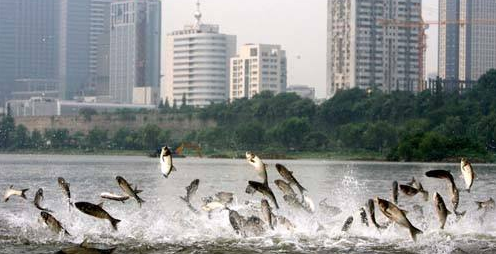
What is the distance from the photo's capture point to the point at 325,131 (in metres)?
157

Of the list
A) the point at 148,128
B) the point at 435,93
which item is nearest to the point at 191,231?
the point at 435,93

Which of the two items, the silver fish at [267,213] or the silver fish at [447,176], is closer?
the silver fish at [447,176]

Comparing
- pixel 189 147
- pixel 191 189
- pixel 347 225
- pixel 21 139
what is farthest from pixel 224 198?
pixel 21 139

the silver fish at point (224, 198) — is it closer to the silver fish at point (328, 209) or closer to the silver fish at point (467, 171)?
the silver fish at point (328, 209)

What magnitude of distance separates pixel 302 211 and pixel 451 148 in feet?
299

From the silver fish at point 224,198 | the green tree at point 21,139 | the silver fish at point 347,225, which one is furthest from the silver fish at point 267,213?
the green tree at point 21,139

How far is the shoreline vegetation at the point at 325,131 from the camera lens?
415 ft

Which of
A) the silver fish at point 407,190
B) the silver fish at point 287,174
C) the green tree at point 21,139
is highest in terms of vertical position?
the silver fish at point 287,174

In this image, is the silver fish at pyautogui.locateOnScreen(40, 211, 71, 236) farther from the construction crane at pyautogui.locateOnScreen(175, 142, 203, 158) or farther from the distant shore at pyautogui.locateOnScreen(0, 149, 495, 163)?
the construction crane at pyautogui.locateOnScreen(175, 142, 203, 158)

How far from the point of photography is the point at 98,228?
28984 millimetres

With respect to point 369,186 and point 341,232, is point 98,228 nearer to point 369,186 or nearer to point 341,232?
point 341,232

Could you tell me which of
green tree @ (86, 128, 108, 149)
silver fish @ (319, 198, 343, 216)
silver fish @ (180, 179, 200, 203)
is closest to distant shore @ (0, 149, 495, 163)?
green tree @ (86, 128, 108, 149)

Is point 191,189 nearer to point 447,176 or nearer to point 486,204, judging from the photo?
point 447,176

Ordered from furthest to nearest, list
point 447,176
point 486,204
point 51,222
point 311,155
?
point 311,155
point 486,204
point 51,222
point 447,176
